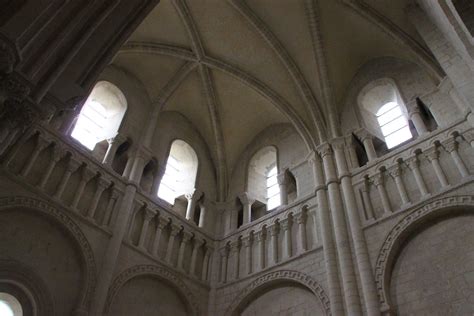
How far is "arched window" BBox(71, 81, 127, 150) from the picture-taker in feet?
37.7

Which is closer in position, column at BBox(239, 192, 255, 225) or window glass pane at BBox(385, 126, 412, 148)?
window glass pane at BBox(385, 126, 412, 148)

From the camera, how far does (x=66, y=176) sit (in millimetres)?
9773

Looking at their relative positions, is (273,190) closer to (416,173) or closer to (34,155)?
(416,173)

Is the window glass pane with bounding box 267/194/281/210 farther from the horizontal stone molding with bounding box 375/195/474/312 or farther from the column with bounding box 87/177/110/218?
the column with bounding box 87/177/110/218

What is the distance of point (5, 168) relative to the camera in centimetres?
864

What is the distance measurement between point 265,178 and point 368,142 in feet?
13.4

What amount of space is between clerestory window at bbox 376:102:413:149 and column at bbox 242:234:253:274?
465 centimetres

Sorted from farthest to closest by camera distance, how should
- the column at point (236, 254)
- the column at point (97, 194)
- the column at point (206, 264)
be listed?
the column at point (206, 264)
the column at point (236, 254)
the column at point (97, 194)

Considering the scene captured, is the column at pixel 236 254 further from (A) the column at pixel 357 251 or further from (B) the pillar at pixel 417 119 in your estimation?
(B) the pillar at pixel 417 119

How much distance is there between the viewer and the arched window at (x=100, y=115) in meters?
11.5

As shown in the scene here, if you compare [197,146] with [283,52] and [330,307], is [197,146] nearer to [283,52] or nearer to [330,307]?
[283,52]

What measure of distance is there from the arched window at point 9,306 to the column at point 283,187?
23.2 ft

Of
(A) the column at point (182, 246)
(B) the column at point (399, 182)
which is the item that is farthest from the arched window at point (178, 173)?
(B) the column at point (399, 182)

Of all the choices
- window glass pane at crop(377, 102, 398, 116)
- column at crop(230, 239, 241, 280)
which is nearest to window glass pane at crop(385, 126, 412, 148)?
window glass pane at crop(377, 102, 398, 116)
